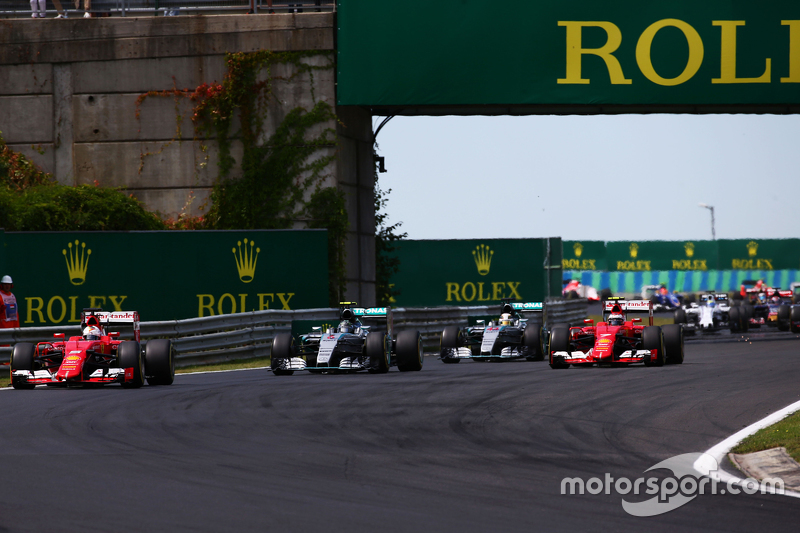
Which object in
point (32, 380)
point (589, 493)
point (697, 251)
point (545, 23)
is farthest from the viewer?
point (697, 251)

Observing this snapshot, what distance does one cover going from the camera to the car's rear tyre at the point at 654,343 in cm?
1766

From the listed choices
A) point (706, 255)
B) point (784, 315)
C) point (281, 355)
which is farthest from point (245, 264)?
point (706, 255)

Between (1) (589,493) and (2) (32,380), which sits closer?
(1) (589,493)

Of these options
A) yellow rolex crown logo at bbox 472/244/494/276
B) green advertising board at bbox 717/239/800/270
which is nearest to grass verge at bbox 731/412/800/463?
yellow rolex crown logo at bbox 472/244/494/276

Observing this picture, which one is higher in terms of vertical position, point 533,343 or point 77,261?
point 77,261

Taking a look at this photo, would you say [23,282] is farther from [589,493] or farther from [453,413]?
[589,493]

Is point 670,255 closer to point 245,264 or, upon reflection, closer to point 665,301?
point 665,301

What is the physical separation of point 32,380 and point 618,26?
48.5 ft

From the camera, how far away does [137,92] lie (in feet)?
78.0

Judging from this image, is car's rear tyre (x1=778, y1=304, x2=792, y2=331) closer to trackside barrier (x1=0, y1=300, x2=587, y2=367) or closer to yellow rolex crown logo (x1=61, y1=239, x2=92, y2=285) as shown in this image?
trackside barrier (x1=0, y1=300, x2=587, y2=367)

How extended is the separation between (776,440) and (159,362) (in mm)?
8866

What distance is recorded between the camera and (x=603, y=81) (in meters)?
23.3

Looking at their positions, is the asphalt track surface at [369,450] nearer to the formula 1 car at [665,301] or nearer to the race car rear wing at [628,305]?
the race car rear wing at [628,305]

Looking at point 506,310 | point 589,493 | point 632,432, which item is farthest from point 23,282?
point 589,493
